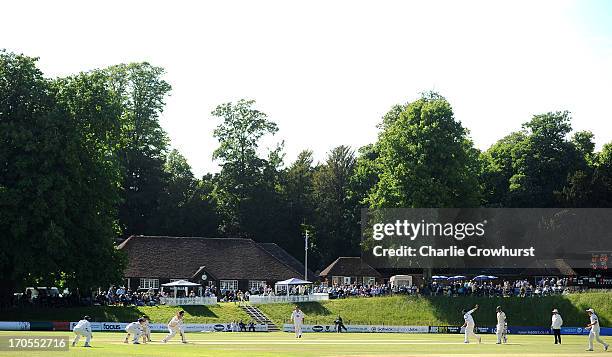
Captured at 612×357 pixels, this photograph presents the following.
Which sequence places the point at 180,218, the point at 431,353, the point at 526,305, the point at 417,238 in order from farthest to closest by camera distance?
the point at 180,218
the point at 417,238
the point at 526,305
the point at 431,353

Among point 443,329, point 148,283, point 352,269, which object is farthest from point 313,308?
point 352,269

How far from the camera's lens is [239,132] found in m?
114

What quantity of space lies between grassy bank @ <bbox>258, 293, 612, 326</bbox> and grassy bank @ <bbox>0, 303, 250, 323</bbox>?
11.3 feet

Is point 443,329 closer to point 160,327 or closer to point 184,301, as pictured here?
point 184,301

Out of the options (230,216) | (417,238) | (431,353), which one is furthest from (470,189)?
(431,353)

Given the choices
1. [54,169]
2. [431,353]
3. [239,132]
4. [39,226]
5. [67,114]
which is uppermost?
[239,132]

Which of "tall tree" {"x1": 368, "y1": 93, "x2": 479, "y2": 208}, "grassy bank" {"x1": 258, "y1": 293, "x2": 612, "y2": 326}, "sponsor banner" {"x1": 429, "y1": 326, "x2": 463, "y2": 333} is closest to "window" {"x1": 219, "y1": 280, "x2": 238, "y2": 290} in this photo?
"grassy bank" {"x1": 258, "y1": 293, "x2": 612, "y2": 326}

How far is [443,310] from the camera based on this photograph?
242 ft

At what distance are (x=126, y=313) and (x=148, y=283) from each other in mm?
15977

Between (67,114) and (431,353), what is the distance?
40752 millimetres

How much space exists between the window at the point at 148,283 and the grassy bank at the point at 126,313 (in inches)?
527

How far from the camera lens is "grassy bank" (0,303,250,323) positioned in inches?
2648

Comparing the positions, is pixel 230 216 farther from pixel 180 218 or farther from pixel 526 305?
pixel 526 305

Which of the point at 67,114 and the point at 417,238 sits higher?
the point at 67,114
